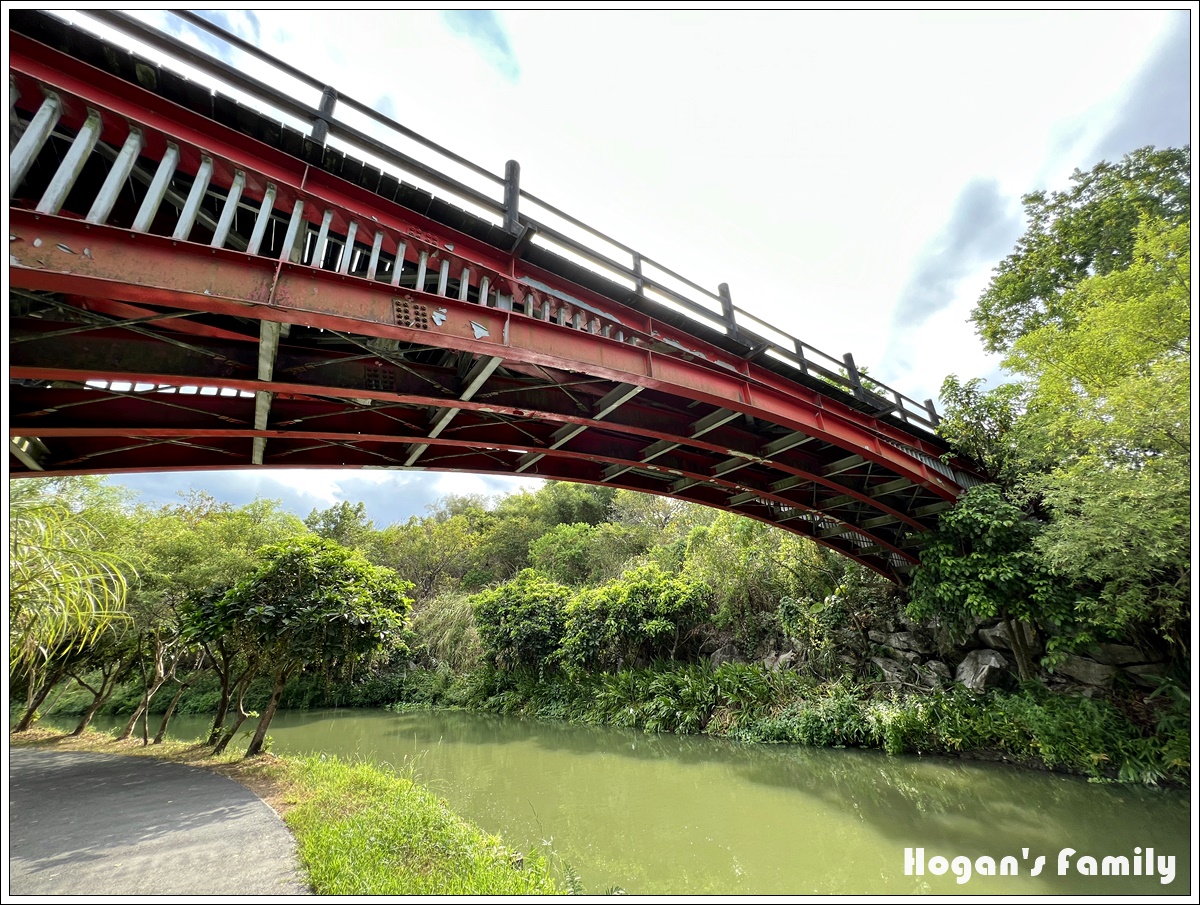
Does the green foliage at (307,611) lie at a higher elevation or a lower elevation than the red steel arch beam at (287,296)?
lower

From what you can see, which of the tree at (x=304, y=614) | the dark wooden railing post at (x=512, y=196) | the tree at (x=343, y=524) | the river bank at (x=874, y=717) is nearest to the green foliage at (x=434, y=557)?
the tree at (x=343, y=524)

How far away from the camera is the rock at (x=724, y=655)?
15781 mm

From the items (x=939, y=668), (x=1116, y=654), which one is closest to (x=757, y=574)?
(x=939, y=668)

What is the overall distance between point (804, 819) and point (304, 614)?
819 centimetres

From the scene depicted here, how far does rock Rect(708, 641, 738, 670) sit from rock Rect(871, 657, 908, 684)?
160 inches

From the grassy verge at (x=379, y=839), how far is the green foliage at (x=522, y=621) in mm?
10485

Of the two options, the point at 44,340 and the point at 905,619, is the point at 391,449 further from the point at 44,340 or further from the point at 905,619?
the point at 905,619

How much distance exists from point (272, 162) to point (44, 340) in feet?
8.02

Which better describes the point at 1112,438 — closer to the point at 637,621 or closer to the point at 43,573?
the point at 637,621

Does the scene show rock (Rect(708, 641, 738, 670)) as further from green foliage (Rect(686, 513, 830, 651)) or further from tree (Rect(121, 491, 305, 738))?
tree (Rect(121, 491, 305, 738))

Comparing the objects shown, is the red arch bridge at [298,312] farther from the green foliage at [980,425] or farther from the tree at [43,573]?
the green foliage at [980,425]

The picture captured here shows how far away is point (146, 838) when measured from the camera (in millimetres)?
5398

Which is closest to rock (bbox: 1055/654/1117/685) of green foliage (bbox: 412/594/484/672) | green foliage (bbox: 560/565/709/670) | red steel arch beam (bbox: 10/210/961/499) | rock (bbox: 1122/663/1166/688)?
rock (bbox: 1122/663/1166/688)

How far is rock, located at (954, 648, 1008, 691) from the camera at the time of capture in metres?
11.0
